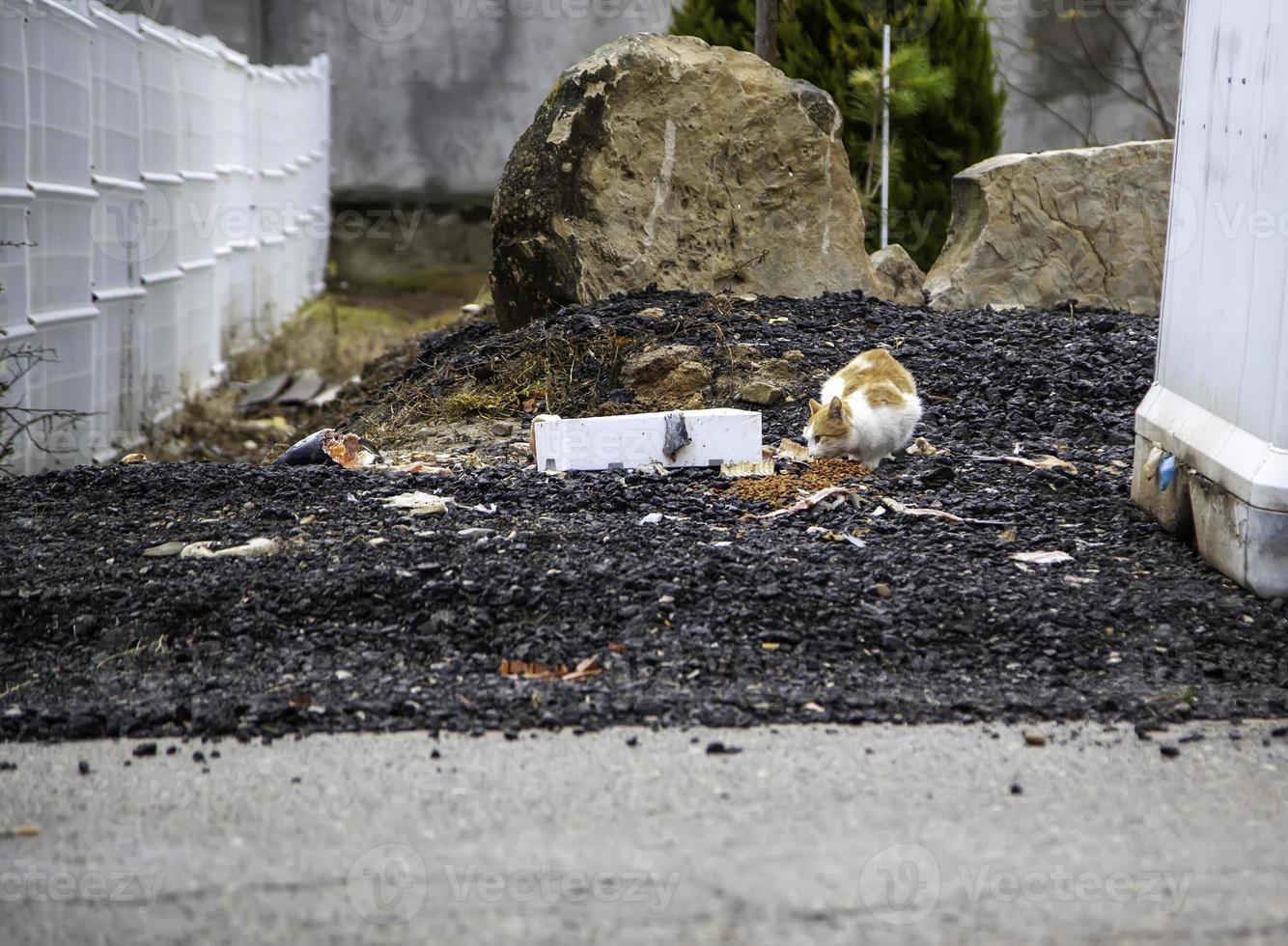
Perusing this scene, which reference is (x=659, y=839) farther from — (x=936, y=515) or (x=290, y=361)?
(x=290, y=361)

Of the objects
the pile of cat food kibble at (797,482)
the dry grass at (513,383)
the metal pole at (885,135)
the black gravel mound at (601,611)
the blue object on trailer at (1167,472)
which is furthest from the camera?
the metal pole at (885,135)

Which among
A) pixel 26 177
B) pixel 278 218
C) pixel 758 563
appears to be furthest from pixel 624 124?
pixel 278 218

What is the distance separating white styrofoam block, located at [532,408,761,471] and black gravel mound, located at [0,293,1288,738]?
263mm

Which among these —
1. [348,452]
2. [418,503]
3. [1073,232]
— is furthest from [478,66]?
[418,503]

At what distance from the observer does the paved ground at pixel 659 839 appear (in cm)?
245

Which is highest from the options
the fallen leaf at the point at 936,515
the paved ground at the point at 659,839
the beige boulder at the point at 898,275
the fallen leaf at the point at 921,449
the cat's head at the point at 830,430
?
the beige boulder at the point at 898,275

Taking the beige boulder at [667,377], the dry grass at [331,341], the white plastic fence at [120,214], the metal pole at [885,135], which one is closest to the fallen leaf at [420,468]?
the beige boulder at [667,377]

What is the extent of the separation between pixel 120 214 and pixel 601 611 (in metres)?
6.38

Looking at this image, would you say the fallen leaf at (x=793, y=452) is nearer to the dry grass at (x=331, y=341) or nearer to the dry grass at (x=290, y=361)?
the dry grass at (x=290, y=361)

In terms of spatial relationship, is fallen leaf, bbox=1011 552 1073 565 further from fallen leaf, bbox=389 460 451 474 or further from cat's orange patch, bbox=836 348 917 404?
fallen leaf, bbox=389 460 451 474

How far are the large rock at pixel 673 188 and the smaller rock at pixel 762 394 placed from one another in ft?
6.07

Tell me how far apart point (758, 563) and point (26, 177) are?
489cm

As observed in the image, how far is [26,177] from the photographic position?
714 centimetres

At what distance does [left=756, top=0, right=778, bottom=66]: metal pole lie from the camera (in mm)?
10516
